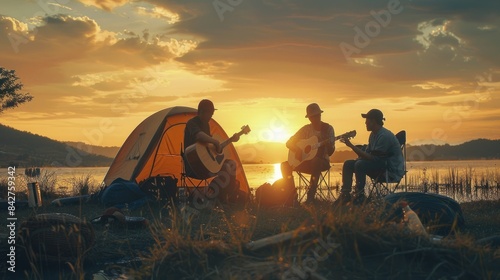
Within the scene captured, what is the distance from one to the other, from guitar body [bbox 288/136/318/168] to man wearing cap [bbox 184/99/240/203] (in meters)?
1.03

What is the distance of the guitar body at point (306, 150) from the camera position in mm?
9562

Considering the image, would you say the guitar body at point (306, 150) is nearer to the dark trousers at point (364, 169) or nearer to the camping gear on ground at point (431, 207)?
the dark trousers at point (364, 169)

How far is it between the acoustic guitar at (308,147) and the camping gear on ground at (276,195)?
0.58m

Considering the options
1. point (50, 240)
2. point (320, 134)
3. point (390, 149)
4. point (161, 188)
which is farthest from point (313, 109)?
point (50, 240)

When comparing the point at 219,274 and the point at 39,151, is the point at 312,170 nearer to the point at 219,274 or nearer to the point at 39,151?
the point at 219,274

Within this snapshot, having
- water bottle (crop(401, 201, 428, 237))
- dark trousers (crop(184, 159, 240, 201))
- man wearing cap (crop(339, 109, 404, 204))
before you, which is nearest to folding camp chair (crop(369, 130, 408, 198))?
man wearing cap (crop(339, 109, 404, 204))

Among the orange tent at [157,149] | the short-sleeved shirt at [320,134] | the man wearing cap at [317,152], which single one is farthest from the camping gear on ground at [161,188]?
the short-sleeved shirt at [320,134]

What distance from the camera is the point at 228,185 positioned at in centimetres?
955

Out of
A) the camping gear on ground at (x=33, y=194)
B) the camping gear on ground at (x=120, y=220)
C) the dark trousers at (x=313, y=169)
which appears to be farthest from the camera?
Answer: the camping gear on ground at (x=33, y=194)

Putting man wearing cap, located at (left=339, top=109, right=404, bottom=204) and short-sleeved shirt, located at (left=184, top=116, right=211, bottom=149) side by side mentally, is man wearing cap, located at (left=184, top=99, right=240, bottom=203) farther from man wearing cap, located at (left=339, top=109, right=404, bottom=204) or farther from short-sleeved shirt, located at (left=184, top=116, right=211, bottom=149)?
man wearing cap, located at (left=339, top=109, right=404, bottom=204)

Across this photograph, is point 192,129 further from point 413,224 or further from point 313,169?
point 413,224

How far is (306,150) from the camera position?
383 inches

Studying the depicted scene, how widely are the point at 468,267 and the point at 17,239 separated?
12.4ft

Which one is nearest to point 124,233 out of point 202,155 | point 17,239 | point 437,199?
point 17,239
